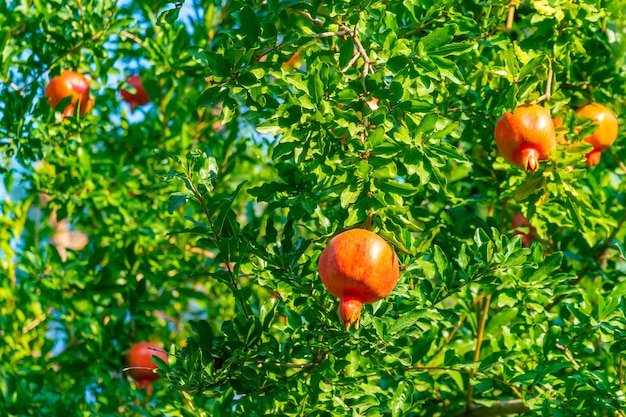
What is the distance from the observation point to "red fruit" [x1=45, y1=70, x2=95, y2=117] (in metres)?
2.09

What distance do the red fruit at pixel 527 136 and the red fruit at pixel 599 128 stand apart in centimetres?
21

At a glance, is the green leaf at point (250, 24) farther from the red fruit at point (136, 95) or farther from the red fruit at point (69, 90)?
the red fruit at point (136, 95)

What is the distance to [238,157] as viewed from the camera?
2.43 meters

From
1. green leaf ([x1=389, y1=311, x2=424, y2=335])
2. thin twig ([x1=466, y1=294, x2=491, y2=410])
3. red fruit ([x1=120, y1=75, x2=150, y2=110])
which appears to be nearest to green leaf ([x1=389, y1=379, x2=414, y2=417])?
green leaf ([x1=389, y1=311, x2=424, y2=335])

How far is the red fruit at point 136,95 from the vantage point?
96.9 inches

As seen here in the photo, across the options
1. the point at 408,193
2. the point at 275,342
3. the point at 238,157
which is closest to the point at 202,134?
the point at 238,157

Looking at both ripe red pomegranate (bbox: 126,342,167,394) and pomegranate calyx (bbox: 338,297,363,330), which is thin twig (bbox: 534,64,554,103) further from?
ripe red pomegranate (bbox: 126,342,167,394)

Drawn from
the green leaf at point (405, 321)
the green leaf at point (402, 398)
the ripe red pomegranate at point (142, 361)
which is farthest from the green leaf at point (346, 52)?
the ripe red pomegranate at point (142, 361)

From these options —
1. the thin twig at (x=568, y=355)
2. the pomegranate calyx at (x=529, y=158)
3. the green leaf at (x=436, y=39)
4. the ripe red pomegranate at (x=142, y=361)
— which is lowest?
the thin twig at (x=568, y=355)

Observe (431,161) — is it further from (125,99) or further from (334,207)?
(125,99)

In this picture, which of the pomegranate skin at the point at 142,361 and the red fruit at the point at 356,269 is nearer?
the red fruit at the point at 356,269

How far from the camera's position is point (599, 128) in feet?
5.16

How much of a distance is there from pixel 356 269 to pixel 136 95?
1552mm

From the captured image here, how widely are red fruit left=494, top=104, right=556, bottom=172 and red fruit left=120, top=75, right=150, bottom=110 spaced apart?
1.32 m
